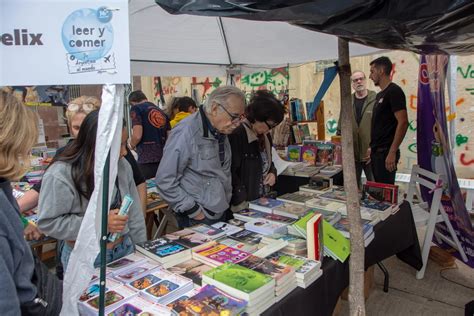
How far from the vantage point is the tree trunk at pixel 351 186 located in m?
1.42

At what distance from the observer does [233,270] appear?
4.46 ft

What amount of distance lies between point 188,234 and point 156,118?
228 centimetres

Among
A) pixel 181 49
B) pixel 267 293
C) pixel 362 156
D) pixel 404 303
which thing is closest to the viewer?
pixel 267 293

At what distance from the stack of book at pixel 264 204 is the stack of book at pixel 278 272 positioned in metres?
0.70

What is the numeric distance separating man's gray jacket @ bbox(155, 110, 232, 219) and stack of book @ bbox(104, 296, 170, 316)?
0.78 m

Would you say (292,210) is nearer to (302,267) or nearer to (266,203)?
(266,203)

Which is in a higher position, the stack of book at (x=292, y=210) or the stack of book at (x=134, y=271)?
the stack of book at (x=292, y=210)

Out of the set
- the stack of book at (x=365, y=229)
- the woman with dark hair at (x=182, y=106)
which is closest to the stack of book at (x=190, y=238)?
the stack of book at (x=365, y=229)

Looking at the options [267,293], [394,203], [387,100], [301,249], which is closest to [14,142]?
[267,293]

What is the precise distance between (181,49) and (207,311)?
2.51 metres

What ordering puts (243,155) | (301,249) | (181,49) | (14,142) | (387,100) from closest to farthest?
(14,142) → (301,249) → (243,155) → (181,49) → (387,100)

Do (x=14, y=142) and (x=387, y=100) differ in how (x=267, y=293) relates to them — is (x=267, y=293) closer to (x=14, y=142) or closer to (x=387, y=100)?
(x=14, y=142)

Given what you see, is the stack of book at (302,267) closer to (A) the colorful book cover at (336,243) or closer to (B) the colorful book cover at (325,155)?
(A) the colorful book cover at (336,243)

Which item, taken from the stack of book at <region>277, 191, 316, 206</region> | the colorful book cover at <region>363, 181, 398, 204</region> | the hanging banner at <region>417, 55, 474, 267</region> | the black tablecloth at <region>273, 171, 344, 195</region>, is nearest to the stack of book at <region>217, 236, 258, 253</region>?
the stack of book at <region>277, 191, 316, 206</region>
